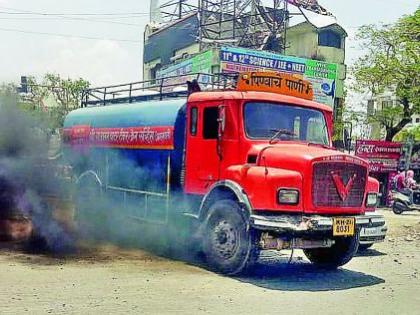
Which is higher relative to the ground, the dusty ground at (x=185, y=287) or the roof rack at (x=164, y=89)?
the roof rack at (x=164, y=89)

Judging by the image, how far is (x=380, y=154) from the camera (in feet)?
72.7

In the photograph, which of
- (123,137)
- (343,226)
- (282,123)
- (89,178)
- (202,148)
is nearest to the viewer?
(343,226)

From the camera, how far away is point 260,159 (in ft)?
27.7

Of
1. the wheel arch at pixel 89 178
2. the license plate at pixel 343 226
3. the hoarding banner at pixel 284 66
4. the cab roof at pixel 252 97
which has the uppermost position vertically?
the hoarding banner at pixel 284 66

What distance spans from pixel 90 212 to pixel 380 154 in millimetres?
13500

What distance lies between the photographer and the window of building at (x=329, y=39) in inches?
1444

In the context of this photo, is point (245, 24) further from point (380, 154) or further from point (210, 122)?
point (210, 122)

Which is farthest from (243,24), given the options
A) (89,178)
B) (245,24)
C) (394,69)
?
(89,178)

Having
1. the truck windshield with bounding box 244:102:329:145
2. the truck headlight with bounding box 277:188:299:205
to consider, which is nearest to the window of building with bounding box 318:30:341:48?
the truck windshield with bounding box 244:102:329:145

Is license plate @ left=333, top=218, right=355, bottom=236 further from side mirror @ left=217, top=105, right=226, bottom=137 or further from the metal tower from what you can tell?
the metal tower

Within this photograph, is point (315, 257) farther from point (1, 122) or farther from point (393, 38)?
point (393, 38)

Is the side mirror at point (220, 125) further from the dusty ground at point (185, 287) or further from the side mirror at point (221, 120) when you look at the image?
the dusty ground at point (185, 287)

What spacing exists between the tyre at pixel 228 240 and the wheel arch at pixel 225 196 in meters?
0.12

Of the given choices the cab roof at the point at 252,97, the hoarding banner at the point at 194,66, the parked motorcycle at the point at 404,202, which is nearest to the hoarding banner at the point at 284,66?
the hoarding banner at the point at 194,66
